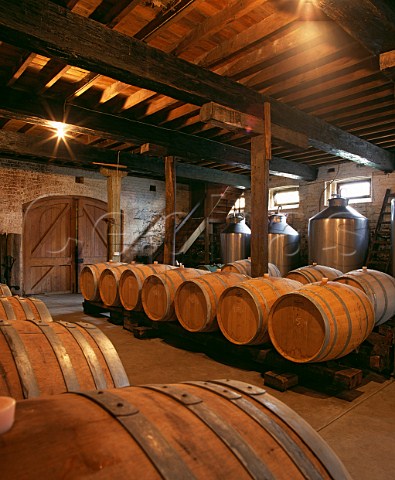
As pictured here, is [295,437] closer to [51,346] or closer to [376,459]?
[51,346]

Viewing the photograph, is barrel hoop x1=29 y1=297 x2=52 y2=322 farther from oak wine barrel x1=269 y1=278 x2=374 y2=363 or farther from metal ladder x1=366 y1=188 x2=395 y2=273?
metal ladder x1=366 y1=188 x2=395 y2=273

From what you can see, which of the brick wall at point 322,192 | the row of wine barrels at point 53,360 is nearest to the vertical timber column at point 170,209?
the brick wall at point 322,192

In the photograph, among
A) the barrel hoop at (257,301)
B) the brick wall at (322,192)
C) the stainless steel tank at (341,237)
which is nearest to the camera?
the barrel hoop at (257,301)

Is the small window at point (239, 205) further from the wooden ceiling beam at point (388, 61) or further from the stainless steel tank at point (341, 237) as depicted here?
the wooden ceiling beam at point (388, 61)

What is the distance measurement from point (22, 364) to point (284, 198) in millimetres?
11742

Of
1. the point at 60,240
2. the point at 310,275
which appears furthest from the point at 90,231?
the point at 310,275

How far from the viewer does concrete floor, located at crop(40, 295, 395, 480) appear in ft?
8.66

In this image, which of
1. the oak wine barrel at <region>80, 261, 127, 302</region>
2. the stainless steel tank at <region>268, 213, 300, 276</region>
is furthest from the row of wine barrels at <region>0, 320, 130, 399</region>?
the stainless steel tank at <region>268, 213, 300, 276</region>

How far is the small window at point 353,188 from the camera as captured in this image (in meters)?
10.4

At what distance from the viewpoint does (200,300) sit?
4996 millimetres

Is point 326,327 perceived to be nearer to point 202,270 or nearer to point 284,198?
point 202,270

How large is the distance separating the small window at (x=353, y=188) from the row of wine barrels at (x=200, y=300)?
6562 millimetres

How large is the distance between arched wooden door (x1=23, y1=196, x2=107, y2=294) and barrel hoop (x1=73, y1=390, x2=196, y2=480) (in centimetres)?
1027

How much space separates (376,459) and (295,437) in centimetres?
195
